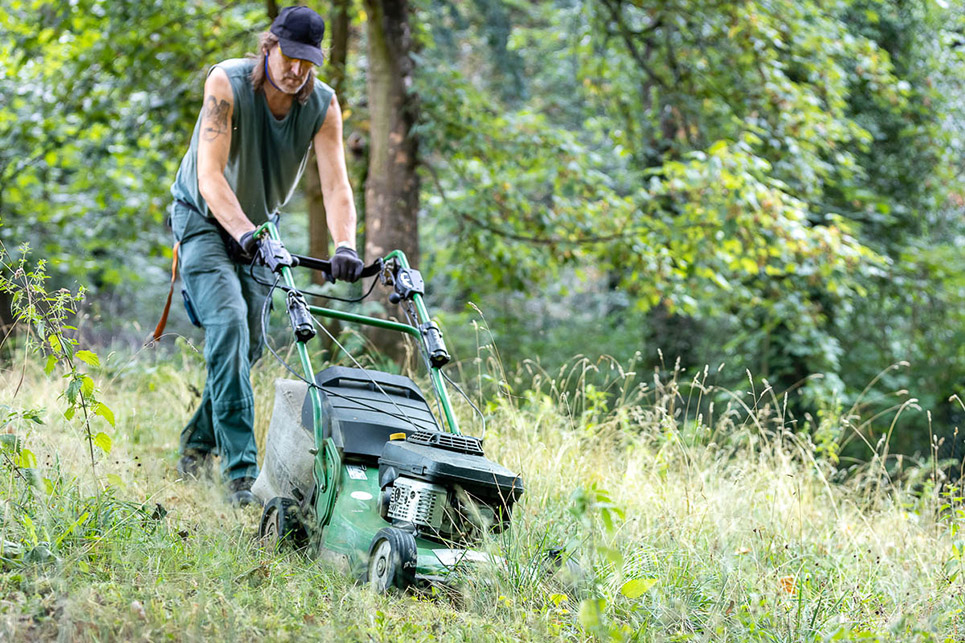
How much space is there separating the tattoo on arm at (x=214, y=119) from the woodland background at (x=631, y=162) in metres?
2.57

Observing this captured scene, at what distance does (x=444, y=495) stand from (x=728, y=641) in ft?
3.05

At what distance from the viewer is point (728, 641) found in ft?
8.89

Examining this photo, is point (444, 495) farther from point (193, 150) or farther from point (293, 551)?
point (193, 150)

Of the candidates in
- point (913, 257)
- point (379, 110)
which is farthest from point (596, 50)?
point (913, 257)

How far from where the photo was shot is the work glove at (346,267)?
3350 mm

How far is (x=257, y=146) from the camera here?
13.1ft

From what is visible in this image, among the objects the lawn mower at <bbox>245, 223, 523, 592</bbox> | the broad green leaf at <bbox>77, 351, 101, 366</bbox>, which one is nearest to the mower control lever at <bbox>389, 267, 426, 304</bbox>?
the lawn mower at <bbox>245, 223, 523, 592</bbox>

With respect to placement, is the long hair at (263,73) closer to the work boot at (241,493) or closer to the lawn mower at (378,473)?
the lawn mower at (378,473)

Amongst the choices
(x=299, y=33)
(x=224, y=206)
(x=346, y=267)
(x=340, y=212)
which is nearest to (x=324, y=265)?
(x=346, y=267)

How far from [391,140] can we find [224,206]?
3.48 m

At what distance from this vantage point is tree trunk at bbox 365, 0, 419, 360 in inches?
271

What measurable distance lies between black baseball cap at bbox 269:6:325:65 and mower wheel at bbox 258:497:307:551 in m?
1.71

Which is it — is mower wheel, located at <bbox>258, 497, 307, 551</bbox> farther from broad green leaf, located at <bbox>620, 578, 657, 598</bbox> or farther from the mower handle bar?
broad green leaf, located at <bbox>620, 578, 657, 598</bbox>

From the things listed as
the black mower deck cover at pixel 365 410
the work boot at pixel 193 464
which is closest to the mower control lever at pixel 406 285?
the black mower deck cover at pixel 365 410
